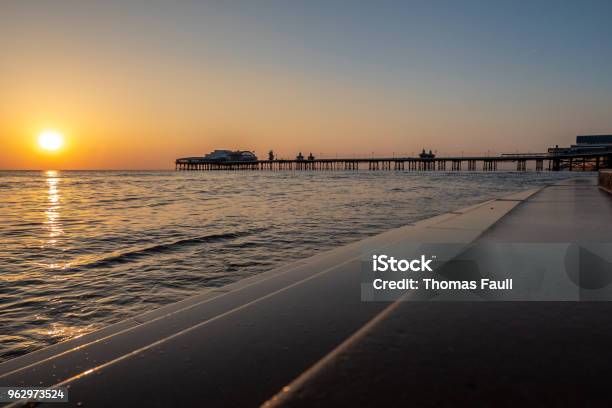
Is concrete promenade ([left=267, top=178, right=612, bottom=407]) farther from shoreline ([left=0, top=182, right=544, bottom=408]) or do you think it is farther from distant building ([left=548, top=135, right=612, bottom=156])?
distant building ([left=548, top=135, right=612, bottom=156])

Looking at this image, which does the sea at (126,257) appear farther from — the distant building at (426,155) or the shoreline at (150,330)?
the distant building at (426,155)

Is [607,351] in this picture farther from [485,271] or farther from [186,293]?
[186,293]

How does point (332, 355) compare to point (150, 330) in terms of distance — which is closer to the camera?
point (332, 355)

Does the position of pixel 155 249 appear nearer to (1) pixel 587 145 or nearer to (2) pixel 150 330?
(2) pixel 150 330

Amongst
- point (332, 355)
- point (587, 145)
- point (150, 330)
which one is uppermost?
point (587, 145)

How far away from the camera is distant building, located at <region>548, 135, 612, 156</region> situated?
137 m

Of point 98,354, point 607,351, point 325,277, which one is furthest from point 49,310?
point 607,351

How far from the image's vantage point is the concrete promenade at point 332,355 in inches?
70.6

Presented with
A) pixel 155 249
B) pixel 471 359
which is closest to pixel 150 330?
pixel 471 359

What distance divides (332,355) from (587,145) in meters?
178

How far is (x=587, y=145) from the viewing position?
144000mm

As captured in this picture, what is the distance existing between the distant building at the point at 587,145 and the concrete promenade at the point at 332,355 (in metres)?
164

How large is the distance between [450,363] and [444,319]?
73 centimetres

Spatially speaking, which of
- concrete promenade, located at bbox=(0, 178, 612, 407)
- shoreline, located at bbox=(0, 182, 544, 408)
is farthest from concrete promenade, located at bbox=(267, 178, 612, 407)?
shoreline, located at bbox=(0, 182, 544, 408)
